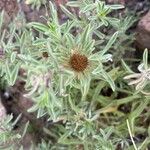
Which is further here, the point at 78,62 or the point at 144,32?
the point at 144,32

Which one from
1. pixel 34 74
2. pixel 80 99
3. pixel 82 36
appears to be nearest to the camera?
pixel 34 74

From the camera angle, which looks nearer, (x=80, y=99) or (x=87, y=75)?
(x=87, y=75)

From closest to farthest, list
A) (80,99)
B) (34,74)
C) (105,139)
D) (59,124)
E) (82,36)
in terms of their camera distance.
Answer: (34,74)
(82,36)
(105,139)
(80,99)
(59,124)

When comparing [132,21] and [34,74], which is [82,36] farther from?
[132,21]

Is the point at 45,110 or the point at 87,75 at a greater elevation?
the point at 87,75

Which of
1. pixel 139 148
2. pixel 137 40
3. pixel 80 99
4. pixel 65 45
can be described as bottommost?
pixel 139 148

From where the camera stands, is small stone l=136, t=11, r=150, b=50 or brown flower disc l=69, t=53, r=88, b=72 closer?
brown flower disc l=69, t=53, r=88, b=72

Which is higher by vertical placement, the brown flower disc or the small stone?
the brown flower disc

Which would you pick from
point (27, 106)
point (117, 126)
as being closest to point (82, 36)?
point (117, 126)

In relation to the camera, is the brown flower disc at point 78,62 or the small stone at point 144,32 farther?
the small stone at point 144,32

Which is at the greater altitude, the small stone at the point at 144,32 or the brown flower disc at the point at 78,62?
the brown flower disc at the point at 78,62
